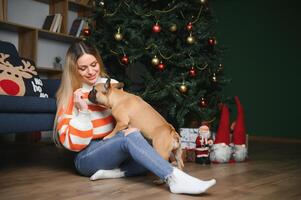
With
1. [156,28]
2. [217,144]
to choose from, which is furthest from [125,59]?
[217,144]

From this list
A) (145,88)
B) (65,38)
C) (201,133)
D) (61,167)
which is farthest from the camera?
(65,38)

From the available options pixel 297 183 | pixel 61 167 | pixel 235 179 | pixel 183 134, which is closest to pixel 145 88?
pixel 183 134

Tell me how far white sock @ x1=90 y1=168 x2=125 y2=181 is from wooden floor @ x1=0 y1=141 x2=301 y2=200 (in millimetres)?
37

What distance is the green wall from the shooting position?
4895 mm

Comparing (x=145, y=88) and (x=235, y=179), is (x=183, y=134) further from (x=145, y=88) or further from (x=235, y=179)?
(x=235, y=179)

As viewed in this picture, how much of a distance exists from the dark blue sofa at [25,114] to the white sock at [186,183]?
3.88 ft

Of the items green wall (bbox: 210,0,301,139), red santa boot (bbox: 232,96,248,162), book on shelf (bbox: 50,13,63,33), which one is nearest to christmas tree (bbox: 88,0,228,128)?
red santa boot (bbox: 232,96,248,162)

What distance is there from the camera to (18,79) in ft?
8.93

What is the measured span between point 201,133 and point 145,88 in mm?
781

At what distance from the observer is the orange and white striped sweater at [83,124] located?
191cm

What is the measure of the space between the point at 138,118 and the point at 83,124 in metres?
0.34

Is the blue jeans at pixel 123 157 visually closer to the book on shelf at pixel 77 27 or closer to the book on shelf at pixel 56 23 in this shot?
the book on shelf at pixel 56 23

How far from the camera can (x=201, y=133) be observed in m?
2.88

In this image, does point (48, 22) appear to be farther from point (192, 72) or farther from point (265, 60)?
point (265, 60)
